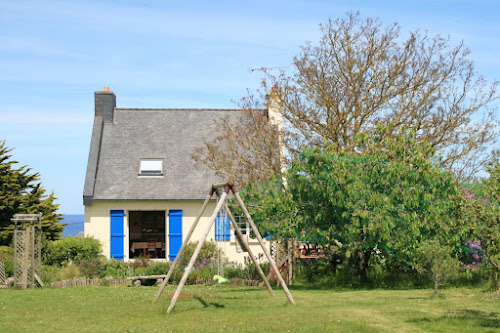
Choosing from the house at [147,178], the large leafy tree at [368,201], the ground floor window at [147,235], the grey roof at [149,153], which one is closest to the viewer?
the large leafy tree at [368,201]

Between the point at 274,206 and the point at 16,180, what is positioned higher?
the point at 16,180

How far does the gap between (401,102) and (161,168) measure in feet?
33.9

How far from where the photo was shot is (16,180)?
85.6 ft

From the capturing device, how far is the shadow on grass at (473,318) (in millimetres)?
11672

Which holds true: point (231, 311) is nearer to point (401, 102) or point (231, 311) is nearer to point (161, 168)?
point (401, 102)

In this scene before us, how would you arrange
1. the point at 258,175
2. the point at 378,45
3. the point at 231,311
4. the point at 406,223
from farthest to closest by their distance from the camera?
the point at 258,175 < the point at 378,45 < the point at 406,223 < the point at 231,311

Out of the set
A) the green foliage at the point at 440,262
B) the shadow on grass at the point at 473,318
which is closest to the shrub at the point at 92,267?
the green foliage at the point at 440,262

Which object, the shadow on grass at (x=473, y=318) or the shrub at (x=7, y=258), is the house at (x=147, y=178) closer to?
the shrub at (x=7, y=258)

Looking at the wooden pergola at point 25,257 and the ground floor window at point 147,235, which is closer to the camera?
the wooden pergola at point 25,257

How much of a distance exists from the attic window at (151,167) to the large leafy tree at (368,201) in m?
8.61

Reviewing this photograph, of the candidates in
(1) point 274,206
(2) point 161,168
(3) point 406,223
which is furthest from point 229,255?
(3) point 406,223

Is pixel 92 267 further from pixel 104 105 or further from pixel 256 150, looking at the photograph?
pixel 104 105

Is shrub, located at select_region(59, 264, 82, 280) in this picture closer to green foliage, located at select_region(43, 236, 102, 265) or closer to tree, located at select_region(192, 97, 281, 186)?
green foliage, located at select_region(43, 236, 102, 265)

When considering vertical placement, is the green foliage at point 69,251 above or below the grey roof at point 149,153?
below
